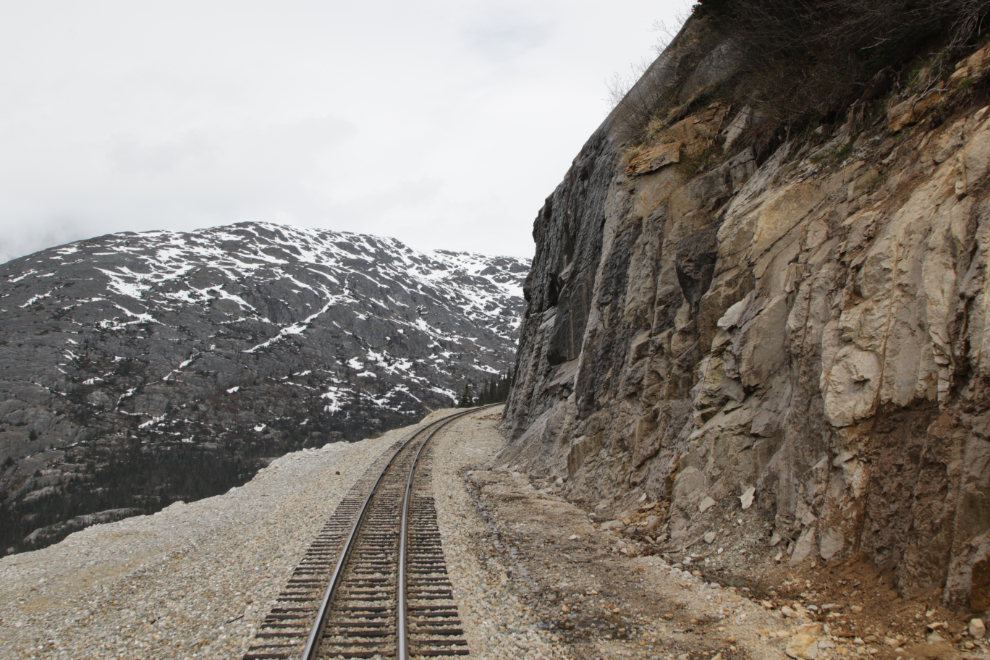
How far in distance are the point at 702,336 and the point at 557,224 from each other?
16.7 meters

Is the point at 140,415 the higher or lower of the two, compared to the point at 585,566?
higher

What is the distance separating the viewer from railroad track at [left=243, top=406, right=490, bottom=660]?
5707 mm

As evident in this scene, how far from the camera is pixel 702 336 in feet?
34.5

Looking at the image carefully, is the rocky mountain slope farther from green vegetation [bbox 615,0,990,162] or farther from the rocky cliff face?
green vegetation [bbox 615,0,990,162]

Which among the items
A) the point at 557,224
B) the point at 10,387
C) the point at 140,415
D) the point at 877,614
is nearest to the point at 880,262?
the point at 877,614

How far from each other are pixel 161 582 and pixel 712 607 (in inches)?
300

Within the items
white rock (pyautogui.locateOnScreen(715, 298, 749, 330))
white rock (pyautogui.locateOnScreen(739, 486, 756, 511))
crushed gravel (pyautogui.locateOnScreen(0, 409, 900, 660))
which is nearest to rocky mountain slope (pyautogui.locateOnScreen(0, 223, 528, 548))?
crushed gravel (pyautogui.locateOnScreen(0, 409, 900, 660))

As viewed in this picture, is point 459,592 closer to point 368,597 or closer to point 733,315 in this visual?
point 368,597

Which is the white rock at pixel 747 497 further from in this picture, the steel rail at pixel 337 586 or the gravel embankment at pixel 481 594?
the steel rail at pixel 337 586

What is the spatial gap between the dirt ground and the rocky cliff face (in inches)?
9.6

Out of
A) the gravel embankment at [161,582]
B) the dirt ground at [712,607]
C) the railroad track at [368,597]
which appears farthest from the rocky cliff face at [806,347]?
the gravel embankment at [161,582]

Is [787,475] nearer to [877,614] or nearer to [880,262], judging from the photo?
[877,614]

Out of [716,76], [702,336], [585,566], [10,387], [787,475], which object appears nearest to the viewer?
[787,475]

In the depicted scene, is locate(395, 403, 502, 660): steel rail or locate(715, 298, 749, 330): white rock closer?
locate(395, 403, 502, 660): steel rail
